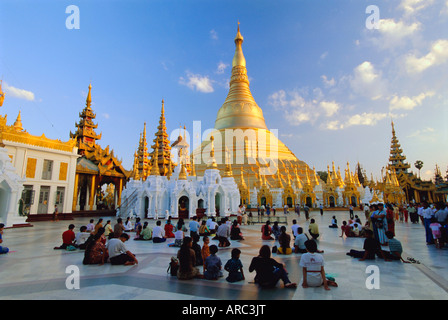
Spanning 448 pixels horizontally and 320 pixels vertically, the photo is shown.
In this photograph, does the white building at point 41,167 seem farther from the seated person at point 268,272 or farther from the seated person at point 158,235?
the seated person at point 268,272

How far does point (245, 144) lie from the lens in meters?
42.6

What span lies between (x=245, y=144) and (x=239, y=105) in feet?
24.7

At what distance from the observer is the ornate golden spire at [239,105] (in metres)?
44.1

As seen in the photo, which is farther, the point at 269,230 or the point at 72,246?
the point at 269,230

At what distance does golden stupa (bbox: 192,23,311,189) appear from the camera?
129ft

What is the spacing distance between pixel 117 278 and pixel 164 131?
116 feet

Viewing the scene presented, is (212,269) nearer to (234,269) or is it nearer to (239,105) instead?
(234,269)

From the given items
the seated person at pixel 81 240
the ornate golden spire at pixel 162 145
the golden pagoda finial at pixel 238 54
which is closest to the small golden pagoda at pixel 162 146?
the ornate golden spire at pixel 162 145

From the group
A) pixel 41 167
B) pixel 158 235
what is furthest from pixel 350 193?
pixel 41 167

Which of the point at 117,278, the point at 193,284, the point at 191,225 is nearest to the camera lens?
the point at 193,284

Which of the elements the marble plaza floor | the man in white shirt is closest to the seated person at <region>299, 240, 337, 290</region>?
the marble plaza floor
